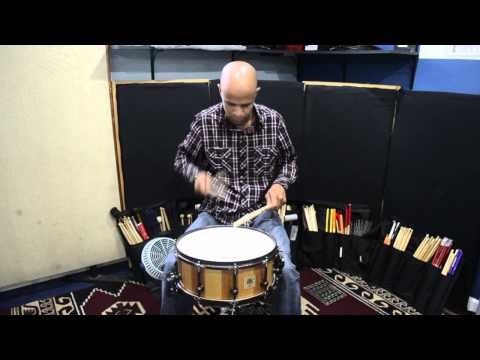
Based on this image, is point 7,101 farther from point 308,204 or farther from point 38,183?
point 308,204

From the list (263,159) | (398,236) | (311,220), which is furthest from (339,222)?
(263,159)

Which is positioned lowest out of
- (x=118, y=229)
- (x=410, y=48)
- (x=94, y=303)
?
(x=94, y=303)

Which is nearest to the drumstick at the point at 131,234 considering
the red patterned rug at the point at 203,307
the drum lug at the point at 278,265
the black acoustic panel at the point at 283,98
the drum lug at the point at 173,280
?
the red patterned rug at the point at 203,307

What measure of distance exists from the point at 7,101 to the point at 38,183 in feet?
1.77

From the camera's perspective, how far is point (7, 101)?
2.20m

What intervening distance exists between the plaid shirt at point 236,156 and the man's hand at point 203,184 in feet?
0.43

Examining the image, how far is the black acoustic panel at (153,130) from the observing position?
8.41 ft

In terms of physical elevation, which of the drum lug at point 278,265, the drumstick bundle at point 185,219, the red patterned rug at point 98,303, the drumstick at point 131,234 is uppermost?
the drum lug at point 278,265

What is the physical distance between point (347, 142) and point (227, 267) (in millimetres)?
1677

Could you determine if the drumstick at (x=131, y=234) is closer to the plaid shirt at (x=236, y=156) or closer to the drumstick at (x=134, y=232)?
the drumstick at (x=134, y=232)

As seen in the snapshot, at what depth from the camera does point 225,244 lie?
169cm

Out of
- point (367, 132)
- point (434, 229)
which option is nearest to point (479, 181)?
point (434, 229)
